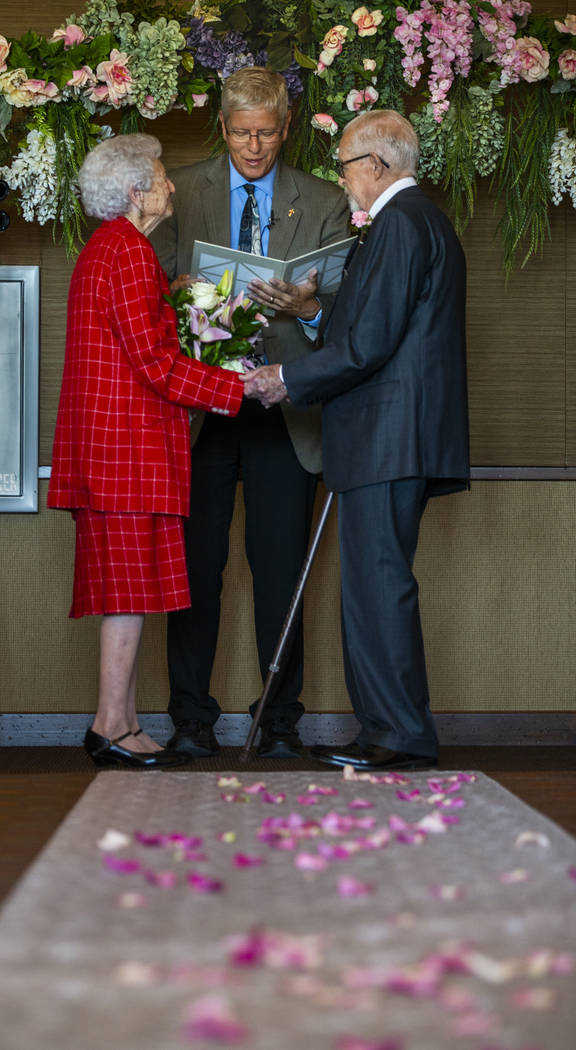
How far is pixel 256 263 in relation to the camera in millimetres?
2689

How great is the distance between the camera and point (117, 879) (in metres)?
1.42

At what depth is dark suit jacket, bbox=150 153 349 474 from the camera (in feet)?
9.67

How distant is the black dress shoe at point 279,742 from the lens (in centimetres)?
283

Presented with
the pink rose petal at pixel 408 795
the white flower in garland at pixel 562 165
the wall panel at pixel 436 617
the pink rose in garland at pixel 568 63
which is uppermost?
the pink rose in garland at pixel 568 63

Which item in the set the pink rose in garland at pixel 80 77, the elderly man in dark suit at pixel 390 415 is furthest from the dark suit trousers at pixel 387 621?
the pink rose in garland at pixel 80 77

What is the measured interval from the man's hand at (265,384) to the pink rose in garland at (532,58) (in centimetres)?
114

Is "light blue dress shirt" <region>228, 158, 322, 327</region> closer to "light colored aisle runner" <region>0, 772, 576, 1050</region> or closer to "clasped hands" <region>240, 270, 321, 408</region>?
"clasped hands" <region>240, 270, 321, 408</region>

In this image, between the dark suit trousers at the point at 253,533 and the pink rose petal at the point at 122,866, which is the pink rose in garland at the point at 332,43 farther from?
the pink rose petal at the point at 122,866

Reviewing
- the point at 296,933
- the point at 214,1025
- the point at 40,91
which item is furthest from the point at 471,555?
the point at 214,1025

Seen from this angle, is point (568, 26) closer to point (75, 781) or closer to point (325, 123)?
point (325, 123)

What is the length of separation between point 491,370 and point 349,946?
2595 millimetres

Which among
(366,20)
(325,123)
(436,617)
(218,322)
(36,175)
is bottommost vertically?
(436,617)

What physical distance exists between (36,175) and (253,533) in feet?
3.83

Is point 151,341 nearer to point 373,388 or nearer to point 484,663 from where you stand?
point 373,388
